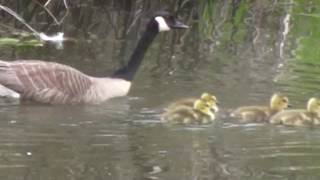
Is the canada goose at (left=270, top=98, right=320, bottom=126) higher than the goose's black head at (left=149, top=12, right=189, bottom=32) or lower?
lower

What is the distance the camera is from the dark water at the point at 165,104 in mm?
7309

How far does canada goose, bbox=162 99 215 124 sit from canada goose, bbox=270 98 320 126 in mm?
519

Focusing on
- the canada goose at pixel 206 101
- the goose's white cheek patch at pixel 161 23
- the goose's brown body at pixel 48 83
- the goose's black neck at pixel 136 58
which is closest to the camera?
the canada goose at pixel 206 101

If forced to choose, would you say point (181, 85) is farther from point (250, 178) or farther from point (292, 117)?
point (250, 178)

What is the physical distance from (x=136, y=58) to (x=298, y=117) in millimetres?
2340

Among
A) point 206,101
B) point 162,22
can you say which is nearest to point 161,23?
point 162,22

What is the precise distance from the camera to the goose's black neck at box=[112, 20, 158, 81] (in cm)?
1021

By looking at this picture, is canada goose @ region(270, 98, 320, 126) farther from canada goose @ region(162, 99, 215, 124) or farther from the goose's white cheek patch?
the goose's white cheek patch

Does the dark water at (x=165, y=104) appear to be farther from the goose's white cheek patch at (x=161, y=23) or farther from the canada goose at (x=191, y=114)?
the goose's white cheek patch at (x=161, y=23)

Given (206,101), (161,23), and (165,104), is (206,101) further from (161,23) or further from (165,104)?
(161,23)

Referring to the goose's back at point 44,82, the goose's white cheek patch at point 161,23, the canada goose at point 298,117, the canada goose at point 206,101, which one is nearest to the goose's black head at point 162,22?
the goose's white cheek patch at point 161,23

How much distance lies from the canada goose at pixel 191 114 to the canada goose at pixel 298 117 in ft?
1.70

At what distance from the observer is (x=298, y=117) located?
28.2 ft

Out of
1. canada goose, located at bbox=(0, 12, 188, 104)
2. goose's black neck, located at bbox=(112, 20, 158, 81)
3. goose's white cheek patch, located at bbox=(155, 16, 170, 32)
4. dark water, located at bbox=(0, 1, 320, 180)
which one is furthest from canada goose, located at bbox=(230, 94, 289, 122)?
goose's white cheek patch, located at bbox=(155, 16, 170, 32)
